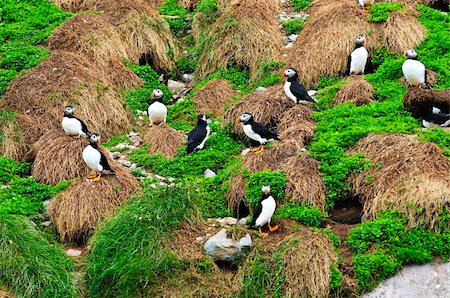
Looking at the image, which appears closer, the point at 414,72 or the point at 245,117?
the point at 245,117

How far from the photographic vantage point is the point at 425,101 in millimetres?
11906

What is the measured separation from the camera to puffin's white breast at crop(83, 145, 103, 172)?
1112 cm

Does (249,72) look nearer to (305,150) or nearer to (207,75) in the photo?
(207,75)

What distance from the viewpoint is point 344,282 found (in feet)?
30.5

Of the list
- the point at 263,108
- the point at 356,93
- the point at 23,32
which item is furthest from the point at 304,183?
the point at 23,32

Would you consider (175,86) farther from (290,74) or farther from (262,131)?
(262,131)

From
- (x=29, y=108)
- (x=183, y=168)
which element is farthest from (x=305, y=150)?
(x=29, y=108)

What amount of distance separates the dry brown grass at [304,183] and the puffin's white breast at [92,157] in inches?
100

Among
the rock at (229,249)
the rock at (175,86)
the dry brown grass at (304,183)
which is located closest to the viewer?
the rock at (229,249)

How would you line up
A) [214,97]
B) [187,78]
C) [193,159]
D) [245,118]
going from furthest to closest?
[187,78], [214,97], [193,159], [245,118]

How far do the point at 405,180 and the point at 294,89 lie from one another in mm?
3268

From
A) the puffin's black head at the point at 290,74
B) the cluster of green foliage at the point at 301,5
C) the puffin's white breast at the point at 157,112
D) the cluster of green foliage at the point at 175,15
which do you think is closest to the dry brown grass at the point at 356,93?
the puffin's black head at the point at 290,74

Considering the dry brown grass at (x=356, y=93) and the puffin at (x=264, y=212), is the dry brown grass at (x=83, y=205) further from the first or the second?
the dry brown grass at (x=356, y=93)

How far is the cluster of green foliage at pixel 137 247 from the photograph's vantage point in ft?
31.3
